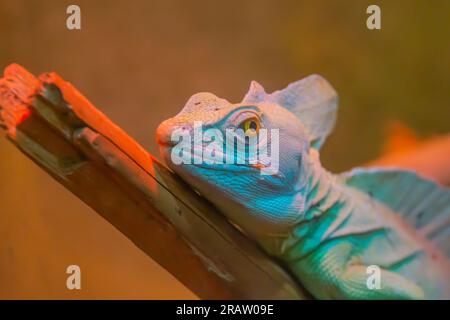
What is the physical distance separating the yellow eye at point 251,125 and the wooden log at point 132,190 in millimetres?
231

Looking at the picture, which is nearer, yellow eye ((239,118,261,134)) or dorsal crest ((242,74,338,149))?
yellow eye ((239,118,261,134))

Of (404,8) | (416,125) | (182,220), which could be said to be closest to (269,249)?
(182,220)

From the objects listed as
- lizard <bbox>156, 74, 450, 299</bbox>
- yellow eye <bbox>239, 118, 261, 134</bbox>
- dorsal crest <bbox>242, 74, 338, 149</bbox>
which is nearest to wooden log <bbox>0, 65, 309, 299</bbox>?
lizard <bbox>156, 74, 450, 299</bbox>

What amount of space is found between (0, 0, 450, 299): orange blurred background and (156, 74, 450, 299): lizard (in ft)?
0.67

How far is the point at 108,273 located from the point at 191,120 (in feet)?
2.42

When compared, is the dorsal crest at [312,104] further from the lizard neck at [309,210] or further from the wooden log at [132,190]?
the wooden log at [132,190]

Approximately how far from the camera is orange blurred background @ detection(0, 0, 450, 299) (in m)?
1.64

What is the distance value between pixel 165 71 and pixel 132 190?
893 mm

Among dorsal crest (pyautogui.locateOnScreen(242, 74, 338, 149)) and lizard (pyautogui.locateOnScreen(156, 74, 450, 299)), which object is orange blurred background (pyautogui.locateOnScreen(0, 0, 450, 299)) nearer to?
dorsal crest (pyautogui.locateOnScreen(242, 74, 338, 149))

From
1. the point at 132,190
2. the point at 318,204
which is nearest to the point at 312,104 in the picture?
the point at 318,204

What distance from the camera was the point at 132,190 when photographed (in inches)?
53.5
